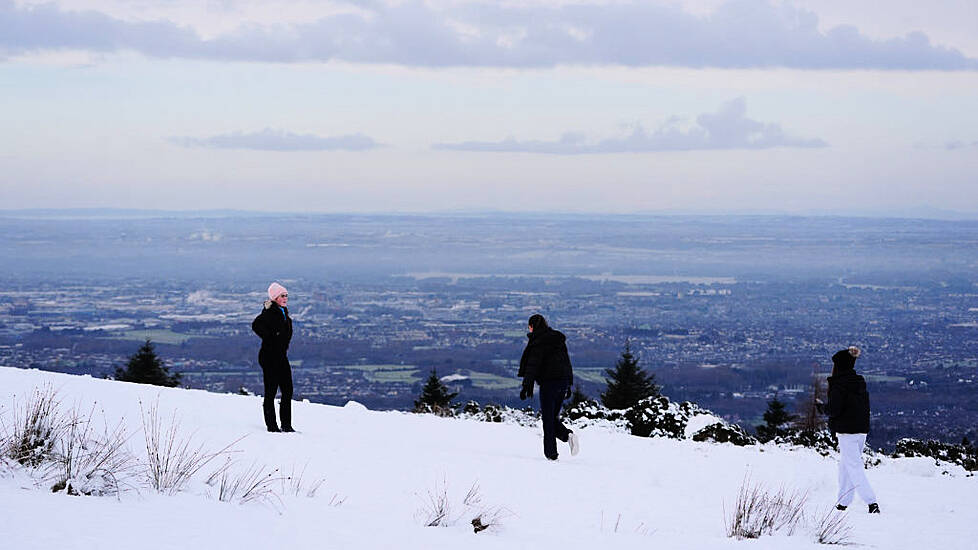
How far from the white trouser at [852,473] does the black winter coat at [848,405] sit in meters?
0.10

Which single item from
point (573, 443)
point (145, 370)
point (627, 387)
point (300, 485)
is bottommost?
point (145, 370)

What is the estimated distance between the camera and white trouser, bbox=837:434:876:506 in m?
10.2

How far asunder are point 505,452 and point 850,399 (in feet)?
14.4

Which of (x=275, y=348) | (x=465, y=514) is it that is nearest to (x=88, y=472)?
(x=465, y=514)

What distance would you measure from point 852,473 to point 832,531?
161cm

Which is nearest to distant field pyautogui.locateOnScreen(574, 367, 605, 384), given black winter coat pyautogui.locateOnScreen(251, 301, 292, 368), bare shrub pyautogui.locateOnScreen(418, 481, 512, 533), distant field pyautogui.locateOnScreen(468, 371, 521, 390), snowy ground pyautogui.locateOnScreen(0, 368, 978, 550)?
distant field pyautogui.locateOnScreen(468, 371, 521, 390)

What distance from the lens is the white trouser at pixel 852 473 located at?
10242 mm

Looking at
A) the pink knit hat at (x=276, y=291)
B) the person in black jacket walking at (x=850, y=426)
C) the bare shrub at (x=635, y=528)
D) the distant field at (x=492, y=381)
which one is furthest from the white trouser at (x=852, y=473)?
the distant field at (x=492, y=381)

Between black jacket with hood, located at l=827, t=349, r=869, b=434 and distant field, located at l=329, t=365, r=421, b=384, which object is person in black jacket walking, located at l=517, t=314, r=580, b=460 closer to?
black jacket with hood, located at l=827, t=349, r=869, b=434

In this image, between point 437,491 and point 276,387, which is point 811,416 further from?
point 437,491

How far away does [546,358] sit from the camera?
11.6 meters

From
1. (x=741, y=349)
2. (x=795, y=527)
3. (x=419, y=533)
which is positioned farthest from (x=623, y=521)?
(x=741, y=349)

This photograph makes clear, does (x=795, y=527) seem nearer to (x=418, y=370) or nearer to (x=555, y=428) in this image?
(x=555, y=428)

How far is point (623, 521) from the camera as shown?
878 centimetres
